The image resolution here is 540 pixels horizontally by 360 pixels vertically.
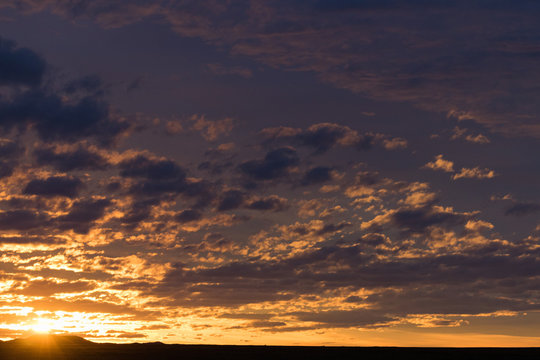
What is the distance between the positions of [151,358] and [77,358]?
762 inches

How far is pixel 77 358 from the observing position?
177 m

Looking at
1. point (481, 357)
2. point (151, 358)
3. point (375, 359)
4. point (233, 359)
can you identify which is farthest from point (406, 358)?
point (151, 358)

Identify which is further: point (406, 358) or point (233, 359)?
point (406, 358)

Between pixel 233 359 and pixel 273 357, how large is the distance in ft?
52.4

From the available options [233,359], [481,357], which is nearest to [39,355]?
[233,359]

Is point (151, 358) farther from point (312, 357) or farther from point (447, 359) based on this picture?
point (447, 359)

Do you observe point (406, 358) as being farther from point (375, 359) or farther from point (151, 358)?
point (151, 358)

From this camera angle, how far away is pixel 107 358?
17588 cm

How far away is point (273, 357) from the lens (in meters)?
186

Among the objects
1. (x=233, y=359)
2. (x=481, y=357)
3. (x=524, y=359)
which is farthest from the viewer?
(x=481, y=357)

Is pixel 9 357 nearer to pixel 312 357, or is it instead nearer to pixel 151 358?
pixel 151 358

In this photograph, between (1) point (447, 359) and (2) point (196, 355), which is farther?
(2) point (196, 355)

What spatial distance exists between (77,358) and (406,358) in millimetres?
87619

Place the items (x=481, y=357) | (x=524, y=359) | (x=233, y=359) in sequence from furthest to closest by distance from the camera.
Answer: (x=481, y=357)
(x=524, y=359)
(x=233, y=359)
